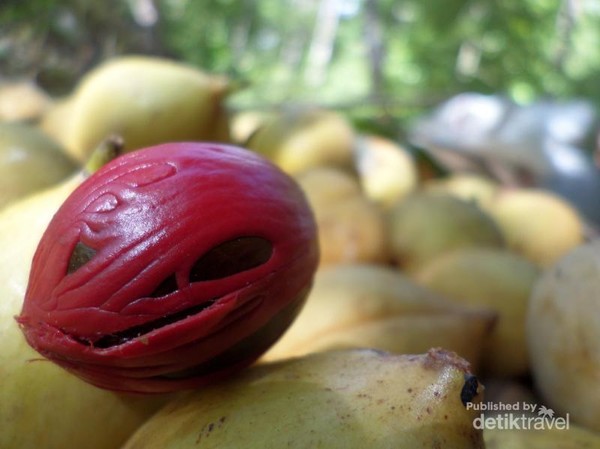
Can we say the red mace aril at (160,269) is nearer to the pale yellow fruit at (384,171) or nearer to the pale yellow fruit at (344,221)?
the pale yellow fruit at (344,221)

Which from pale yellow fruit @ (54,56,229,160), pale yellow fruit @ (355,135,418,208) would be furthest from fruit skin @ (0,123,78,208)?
pale yellow fruit @ (355,135,418,208)

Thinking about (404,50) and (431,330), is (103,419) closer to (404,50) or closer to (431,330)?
(431,330)

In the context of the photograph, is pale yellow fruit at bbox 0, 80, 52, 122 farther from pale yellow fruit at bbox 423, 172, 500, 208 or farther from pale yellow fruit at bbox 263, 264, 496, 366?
pale yellow fruit at bbox 423, 172, 500, 208

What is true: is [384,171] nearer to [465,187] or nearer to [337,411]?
[465,187]

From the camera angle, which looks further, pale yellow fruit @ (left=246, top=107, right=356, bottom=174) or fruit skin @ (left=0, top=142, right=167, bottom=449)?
pale yellow fruit @ (left=246, top=107, right=356, bottom=174)

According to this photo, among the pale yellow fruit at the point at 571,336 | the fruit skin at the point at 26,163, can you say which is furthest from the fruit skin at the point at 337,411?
the fruit skin at the point at 26,163

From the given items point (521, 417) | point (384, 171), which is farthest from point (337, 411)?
point (384, 171)
